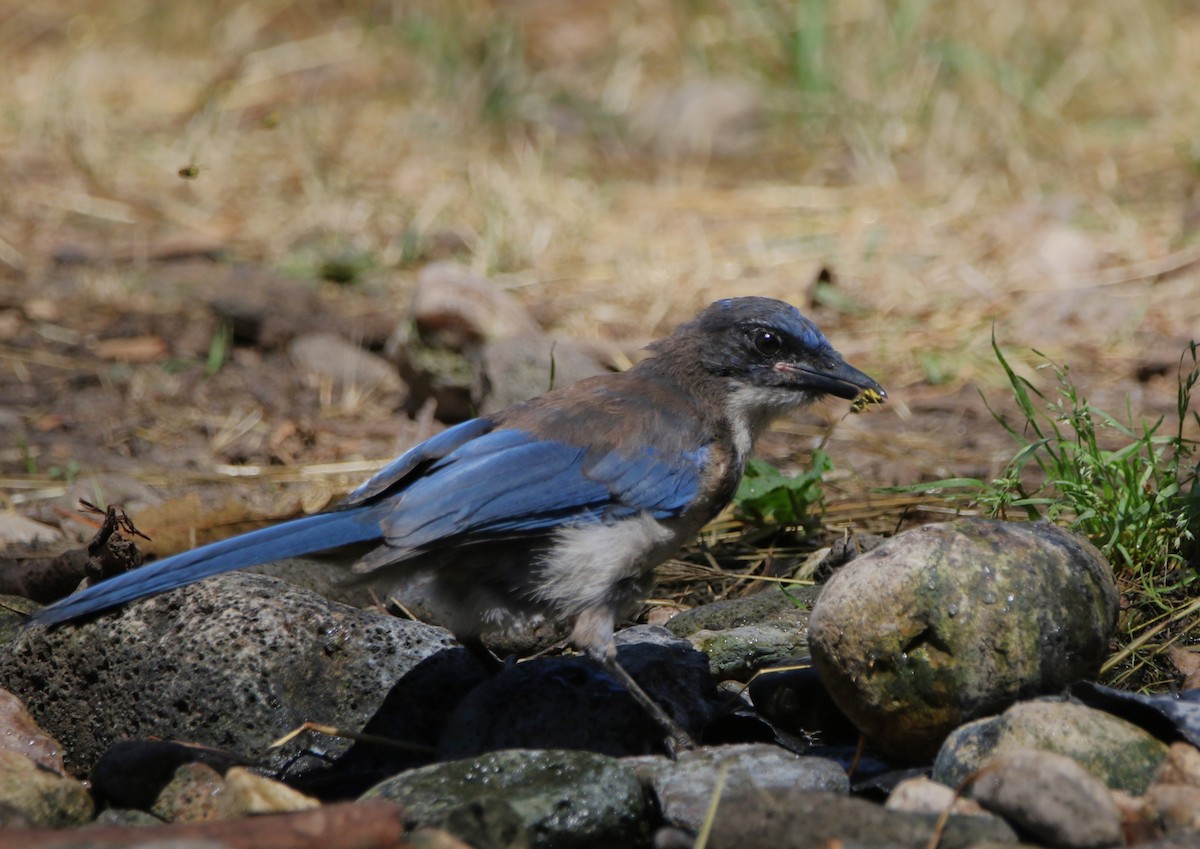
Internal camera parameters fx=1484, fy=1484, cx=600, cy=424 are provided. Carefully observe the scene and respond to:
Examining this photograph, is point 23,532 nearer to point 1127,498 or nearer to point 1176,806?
point 1127,498

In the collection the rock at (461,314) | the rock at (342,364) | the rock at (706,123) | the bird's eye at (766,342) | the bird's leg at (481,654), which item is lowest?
the rock at (342,364)

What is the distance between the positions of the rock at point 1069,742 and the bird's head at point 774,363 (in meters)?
1.37

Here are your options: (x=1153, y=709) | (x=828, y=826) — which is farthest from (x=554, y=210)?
(x=828, y=826)

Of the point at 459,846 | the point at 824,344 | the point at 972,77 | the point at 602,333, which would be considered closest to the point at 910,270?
the point at 602,333

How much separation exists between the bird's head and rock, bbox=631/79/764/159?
5272mm

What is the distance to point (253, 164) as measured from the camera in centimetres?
918

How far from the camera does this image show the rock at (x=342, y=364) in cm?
672

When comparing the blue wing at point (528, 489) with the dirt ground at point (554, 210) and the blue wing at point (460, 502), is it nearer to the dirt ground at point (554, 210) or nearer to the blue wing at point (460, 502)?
the blue wing at point (460, 502)

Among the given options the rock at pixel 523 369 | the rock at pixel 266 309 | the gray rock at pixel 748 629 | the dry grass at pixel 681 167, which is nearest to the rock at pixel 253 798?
the gray rock at pixel 748 629

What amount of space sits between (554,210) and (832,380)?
4.14 m

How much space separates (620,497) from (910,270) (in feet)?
13.1

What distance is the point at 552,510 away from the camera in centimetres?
378

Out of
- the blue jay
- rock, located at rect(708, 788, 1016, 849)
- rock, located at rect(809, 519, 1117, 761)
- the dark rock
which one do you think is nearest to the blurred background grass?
the blue jay

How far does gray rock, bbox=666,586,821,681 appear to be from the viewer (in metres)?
3.97
